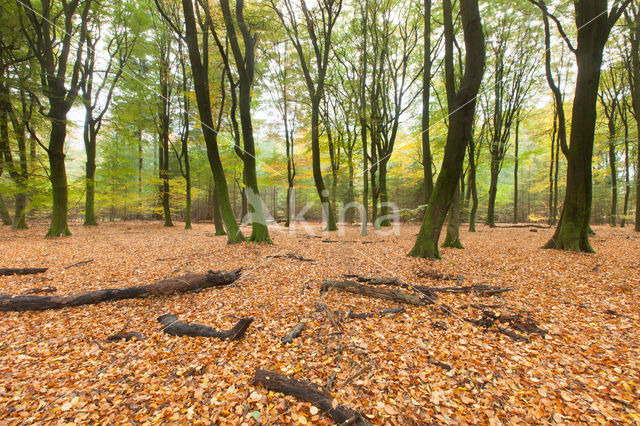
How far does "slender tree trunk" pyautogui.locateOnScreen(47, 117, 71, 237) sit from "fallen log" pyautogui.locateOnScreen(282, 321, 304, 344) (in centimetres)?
1144

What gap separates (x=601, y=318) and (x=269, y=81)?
1720 centimetres

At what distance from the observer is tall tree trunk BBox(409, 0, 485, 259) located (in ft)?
16.4

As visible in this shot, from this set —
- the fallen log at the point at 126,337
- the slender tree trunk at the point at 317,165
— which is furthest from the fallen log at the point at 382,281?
the slender tree trunk at the point at 317,165

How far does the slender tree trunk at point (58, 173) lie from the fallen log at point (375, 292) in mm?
11170

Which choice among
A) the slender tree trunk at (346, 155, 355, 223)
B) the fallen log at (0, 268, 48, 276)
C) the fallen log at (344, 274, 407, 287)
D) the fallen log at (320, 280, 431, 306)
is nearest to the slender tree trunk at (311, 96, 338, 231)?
the slender tree trunk at (346, 155, 355, 223)

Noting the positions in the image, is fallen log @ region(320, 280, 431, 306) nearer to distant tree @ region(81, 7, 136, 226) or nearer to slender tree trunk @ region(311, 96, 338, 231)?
slender tree trunk @ region(311, 96, 338, 231)

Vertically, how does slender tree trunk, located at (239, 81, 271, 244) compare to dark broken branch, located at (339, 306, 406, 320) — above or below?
above

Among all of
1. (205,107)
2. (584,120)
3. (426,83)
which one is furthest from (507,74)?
(205,107)

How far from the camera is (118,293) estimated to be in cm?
354

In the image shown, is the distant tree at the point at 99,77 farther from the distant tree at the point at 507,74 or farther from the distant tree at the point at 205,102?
the distant tree at the point at 507,74

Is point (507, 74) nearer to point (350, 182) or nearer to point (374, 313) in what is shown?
point (350, 182)

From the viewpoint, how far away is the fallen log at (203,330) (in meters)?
2.65

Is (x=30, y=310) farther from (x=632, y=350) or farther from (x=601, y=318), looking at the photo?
(x=601, y=318)

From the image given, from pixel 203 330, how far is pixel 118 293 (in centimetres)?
189
